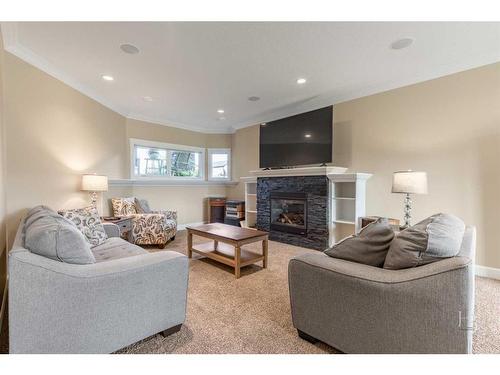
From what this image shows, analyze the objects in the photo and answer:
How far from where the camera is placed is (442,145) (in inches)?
115

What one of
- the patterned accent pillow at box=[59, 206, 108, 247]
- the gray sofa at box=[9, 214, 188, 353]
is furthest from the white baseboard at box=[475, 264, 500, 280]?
the patterned accent pillow at box=[59, 206, 108, 247]

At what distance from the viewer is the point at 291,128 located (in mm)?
4184

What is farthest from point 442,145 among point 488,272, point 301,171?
point 301,171

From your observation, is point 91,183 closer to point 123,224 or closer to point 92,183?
point 92,183

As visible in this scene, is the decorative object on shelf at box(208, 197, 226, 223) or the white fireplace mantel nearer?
the white fireplace mantel

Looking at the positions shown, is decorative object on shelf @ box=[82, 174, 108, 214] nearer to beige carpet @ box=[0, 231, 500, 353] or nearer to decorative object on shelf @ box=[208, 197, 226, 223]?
beige carpet @ box=[0, 231, 500, 353]

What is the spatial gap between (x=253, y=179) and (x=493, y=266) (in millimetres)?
3645

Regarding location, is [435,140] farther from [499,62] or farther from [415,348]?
[415,348]

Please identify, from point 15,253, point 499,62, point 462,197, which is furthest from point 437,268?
point 499,62

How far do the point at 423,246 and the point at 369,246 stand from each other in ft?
0.94

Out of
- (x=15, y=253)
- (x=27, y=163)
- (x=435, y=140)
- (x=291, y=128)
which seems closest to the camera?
(x=15, y=253)

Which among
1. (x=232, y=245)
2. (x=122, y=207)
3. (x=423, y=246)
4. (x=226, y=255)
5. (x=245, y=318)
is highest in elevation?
(x=423, y=246)

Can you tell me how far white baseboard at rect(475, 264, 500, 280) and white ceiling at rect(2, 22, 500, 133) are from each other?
238 centimetres

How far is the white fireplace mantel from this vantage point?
12.0 ft
